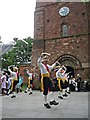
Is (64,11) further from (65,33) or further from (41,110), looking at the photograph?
(41,110)

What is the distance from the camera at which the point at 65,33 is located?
31.5 meters

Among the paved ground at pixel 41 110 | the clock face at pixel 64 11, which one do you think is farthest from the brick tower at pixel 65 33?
the paved ground at pixel 41 110

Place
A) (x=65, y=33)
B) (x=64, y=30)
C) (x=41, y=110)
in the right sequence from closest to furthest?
(x=41, y=110)
(x=65, y=33)
(x=64, y=30)

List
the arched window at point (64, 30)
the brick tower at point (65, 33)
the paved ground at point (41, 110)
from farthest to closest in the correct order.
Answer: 1. the arched window at point (64, 30)
2. the brick tower at point (65, 33)
3. the paved ground at point (41, 110)

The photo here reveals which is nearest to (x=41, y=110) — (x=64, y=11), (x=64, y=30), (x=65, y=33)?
(x=65, y=33)

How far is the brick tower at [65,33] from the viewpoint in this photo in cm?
2991

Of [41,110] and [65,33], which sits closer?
[41,110]

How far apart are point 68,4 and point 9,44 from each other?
55.6 feet

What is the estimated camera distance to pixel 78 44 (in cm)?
3014

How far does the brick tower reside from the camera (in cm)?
2991

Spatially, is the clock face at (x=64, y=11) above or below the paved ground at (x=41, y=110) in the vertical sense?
above

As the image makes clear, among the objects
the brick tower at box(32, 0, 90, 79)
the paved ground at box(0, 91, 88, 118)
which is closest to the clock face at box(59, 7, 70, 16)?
the brick tower at box(32, 0, 90, 79)

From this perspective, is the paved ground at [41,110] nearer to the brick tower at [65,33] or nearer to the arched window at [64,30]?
the brick tower at [65,33]

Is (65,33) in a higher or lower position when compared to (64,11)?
lower
